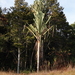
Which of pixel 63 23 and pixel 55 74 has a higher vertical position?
pixel 63 23

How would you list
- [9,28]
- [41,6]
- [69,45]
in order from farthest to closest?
[69,45]
[9,28]
[41,6]

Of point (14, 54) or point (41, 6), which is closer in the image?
point (41, 6)

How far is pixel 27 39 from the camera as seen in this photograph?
14562 millimetres

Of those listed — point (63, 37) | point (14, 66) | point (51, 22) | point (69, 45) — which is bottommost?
point (14, 66)

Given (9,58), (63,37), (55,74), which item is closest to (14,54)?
(9,58)

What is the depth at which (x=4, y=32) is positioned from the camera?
16.1m

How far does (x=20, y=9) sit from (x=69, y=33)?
7815 mm

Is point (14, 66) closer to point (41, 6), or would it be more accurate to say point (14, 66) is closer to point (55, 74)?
point (41, 6)

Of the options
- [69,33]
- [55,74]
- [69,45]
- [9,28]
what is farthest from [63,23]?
[55,74]

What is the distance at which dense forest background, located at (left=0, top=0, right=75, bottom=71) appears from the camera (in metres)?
15.1

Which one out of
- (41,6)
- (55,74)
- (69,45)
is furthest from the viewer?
(69,45)

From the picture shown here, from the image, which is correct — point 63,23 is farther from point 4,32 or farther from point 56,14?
point 4,32

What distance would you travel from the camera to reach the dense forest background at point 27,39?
15.1 metres

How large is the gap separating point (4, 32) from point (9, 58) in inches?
142
